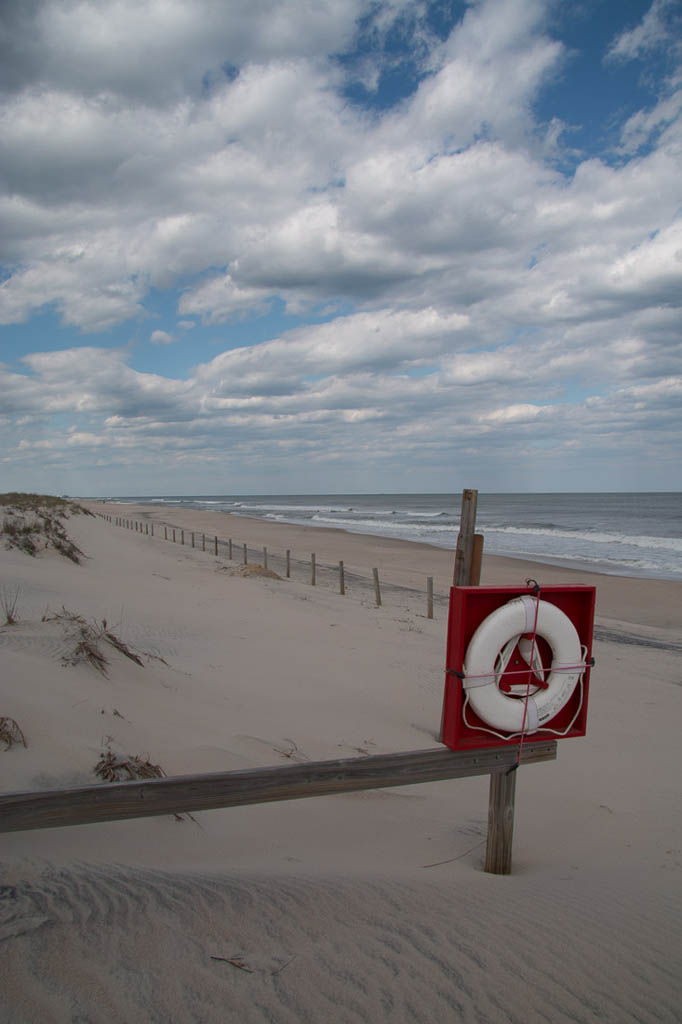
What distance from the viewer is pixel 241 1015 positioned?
7.18ft

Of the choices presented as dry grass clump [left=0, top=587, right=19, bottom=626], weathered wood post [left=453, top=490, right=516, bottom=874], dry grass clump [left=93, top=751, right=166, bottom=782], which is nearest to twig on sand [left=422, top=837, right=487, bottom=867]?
weathered wood post [left=453, top=490, right=516, bottom=874]

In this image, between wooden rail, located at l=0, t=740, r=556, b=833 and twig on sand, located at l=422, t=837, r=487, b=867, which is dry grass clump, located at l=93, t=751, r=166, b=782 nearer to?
wooden rail, located at l=0, t=740, r=556, b=833

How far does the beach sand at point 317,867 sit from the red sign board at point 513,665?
0.85 metres

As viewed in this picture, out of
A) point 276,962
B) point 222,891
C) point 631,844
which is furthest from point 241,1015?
point 631,844

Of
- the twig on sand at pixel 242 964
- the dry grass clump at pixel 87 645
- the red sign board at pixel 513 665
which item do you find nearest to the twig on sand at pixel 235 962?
the twig on sand at pixel 242 964

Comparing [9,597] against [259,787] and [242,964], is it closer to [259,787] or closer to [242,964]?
[259,787]

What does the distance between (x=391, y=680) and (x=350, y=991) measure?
6.26m

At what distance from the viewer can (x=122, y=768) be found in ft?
13.6

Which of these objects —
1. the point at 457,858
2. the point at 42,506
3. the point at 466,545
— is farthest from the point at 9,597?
the point at 42,506

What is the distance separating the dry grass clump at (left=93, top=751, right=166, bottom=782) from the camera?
4071 mm

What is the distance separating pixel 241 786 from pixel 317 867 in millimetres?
1023

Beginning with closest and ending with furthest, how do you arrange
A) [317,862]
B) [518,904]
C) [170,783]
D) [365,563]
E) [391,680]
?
1. [170,783]
2. [518,904]
3. [317,862]
4. [391,680]
5. [365,563]

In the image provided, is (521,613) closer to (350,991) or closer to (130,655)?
(350,991)

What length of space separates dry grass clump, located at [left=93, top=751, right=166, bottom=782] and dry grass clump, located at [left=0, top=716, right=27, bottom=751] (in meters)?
0.57
